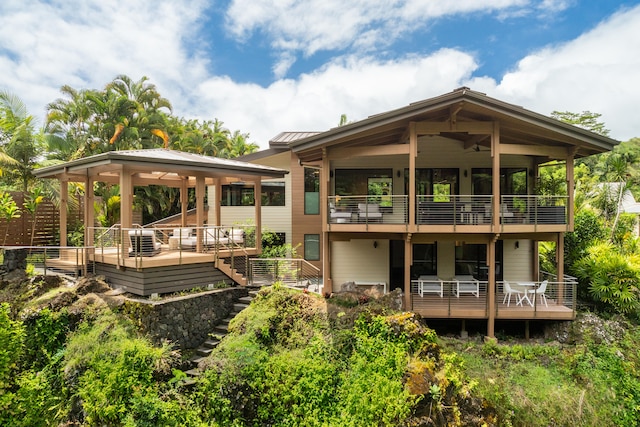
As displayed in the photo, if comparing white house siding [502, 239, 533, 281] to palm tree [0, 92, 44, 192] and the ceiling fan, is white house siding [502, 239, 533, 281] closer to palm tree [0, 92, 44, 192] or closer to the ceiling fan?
the ceiling fan

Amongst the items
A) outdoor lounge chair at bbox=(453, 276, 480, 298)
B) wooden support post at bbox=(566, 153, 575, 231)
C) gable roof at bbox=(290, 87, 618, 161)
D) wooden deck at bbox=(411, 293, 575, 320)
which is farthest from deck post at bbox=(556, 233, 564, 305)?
gable roof at bbox=(290, 87, 618, 161)

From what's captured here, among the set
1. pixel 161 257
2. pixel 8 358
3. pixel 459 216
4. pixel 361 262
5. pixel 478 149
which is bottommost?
pixel 8 358

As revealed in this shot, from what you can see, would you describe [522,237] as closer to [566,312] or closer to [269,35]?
[566,312]

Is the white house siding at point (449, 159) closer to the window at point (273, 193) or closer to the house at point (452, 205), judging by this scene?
the house at point (452, 205)

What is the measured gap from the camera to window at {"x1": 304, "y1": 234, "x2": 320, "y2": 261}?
1648 centimetres

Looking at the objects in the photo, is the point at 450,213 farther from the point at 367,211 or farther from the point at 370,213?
the point at 367,211

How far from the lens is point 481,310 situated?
10812 millimetres

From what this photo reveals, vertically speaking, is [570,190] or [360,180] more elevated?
[360,180]

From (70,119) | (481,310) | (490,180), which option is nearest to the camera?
(481,310)

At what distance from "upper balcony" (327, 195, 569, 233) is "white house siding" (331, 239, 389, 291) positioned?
176 cm

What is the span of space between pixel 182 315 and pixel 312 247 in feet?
24.3

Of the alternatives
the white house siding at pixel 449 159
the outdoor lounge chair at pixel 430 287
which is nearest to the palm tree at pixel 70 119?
the white house siding at pixel 449 159

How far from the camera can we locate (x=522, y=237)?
11766 mm

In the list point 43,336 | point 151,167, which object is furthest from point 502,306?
point 43,336
